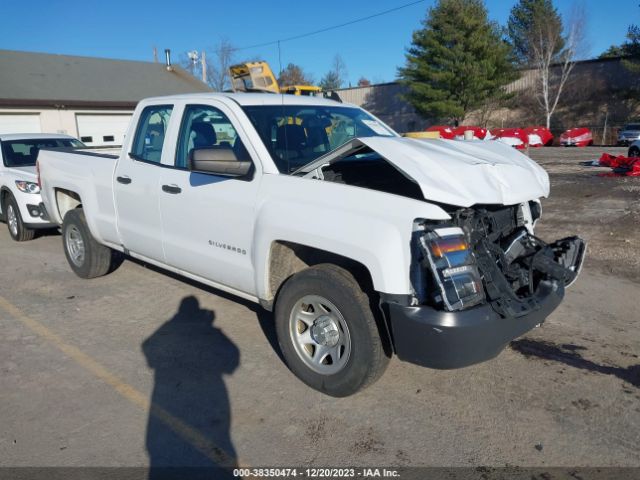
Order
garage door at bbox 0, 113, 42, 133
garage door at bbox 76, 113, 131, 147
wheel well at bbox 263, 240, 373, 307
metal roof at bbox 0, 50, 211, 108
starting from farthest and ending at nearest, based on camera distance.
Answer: garage door at bbox 76, 113, 131, 147 → metal roof at bbox 0, 50, 211, 108 → garage door at bbox 0, 113, 42, 133 → wheel well at bbox 263, 240, 373, 307

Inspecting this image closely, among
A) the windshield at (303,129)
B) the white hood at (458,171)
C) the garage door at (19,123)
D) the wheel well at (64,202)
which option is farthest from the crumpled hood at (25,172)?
the garage door at (19,123)

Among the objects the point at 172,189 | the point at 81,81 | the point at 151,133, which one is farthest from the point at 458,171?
the point at 81,81

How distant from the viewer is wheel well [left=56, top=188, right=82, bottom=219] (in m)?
6.68

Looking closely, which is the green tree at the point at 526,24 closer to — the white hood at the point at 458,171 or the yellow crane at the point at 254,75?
the yellow crane at the point at 254,75

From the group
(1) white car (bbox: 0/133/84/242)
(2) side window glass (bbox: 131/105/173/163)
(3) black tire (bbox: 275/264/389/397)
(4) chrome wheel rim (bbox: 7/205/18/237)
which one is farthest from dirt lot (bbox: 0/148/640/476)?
(4) chrome wheel rim (bbox: 7/205/18/237)

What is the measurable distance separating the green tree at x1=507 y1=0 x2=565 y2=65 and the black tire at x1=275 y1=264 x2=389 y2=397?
162ft

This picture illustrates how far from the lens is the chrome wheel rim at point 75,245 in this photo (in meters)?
6.46

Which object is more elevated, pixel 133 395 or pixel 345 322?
pixel 345 322

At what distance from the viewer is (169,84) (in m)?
28.9

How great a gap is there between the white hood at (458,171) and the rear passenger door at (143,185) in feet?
5.82

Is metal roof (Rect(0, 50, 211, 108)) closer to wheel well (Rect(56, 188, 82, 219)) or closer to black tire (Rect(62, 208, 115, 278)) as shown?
wheel well (Rect(56, 188, 82, 219))

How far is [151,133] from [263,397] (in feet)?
9.37

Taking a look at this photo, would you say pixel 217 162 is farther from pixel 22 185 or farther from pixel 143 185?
pixel 22 185

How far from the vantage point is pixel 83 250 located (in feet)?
21.0
